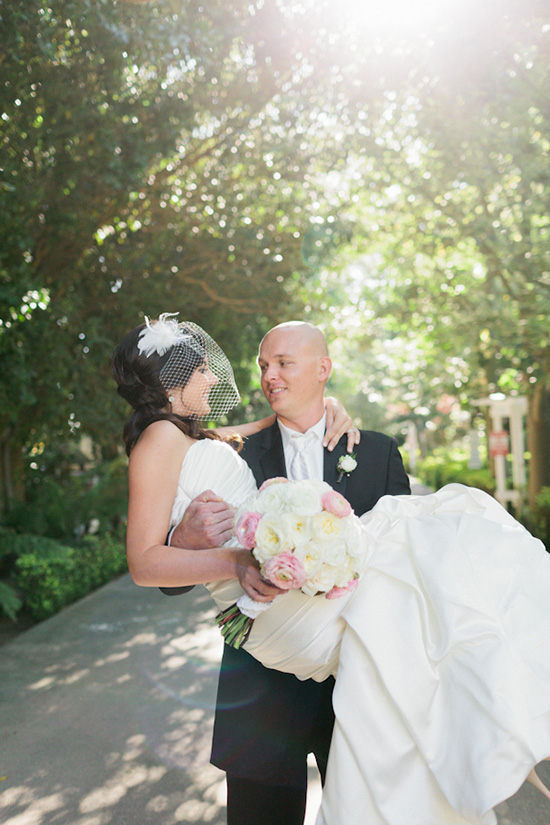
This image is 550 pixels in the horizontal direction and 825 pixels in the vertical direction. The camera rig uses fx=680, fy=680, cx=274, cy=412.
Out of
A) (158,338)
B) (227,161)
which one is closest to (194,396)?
(158,338)

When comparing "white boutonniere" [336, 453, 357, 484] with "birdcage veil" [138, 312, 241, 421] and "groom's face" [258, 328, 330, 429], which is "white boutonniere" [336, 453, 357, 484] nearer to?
"groom's face" [258, 328, 330, 429]

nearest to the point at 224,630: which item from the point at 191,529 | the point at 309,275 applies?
the point at 191,529

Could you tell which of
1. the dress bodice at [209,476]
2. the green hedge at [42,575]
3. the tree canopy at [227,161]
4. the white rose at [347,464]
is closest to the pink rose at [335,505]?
the dress bodice at [209,476]

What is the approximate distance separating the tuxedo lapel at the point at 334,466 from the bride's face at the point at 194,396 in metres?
0.64

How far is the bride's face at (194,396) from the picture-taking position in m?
2.73

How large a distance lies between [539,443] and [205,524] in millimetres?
12440

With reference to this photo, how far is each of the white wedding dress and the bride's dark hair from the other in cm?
66

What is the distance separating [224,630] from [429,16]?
7764 millimetres

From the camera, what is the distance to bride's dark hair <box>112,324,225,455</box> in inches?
105

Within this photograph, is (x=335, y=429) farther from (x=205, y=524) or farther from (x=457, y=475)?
(x=457, y=475)

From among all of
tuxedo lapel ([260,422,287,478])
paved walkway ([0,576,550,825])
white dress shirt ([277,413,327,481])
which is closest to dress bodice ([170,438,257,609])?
tuxedo lapel ([260,422,287,478])

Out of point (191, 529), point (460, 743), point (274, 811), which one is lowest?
point (274, 811)

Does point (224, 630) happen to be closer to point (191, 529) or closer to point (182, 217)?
point (191, 529)

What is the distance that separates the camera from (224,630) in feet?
7.79
